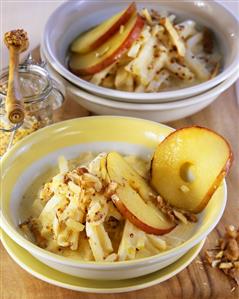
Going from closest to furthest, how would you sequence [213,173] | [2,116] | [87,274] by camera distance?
[87,274] → [213,173] → [2,116]

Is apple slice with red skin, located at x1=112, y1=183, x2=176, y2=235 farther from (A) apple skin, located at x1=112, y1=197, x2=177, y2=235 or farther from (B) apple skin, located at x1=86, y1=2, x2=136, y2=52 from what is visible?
(B) apple skin, located at x1=86, y1=2, x2=136, y2=52

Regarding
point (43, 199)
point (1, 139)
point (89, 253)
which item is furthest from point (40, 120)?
point (89, 253)

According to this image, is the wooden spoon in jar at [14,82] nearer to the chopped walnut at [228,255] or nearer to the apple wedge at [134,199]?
the apple wedge at [134,199]

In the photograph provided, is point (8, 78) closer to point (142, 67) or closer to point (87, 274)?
point (142, 67)

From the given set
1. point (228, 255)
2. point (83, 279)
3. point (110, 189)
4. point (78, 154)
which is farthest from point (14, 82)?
point (228, 255)

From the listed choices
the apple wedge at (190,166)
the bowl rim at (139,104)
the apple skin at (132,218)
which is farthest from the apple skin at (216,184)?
the bowl rim at (139,104)

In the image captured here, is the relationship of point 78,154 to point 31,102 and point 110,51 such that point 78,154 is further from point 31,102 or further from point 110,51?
point 110,51

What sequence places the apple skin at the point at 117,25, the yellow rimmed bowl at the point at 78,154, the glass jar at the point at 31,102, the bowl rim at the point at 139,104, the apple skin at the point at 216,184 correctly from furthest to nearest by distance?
1. the apple skin at the point at 117,25
2. the bowl rim at the point at 139,104
3. the glass jar at the point at 31,102
4. the apple skin at the point at 216,184
5. the yellow rimmed bowl at the point at 78,154
